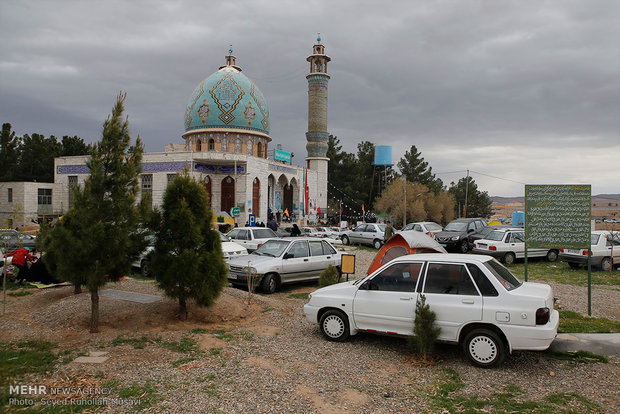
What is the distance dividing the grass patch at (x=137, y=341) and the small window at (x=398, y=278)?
11.8 feet

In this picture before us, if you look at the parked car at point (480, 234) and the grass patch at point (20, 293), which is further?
the parked car at point (480, 234)

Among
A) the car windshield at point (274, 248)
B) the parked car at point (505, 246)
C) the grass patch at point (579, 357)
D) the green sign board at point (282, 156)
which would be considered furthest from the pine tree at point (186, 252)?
the green sign board at point (282, 156)

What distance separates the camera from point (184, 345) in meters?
6.83

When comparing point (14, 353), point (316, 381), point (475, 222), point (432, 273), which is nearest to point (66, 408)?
point (14, 353)

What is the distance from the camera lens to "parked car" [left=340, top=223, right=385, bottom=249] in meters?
23.7

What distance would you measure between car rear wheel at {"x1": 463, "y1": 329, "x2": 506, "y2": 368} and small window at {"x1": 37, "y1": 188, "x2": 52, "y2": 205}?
1711 inches

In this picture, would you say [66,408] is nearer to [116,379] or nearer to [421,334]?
[116,379]

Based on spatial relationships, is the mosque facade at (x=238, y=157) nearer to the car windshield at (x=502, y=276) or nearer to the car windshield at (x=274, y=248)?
the car windshield at (x=274, y=248)

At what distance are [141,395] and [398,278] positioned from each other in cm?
390

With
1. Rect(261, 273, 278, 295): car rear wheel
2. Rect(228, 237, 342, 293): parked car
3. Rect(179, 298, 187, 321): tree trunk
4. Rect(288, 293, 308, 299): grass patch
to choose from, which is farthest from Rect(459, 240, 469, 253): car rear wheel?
Rect(179, 298, 187, 321): tree trunk

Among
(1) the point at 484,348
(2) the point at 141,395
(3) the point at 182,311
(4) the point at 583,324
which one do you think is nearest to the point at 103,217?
(3) the point at 182,311

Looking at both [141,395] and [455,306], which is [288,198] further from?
[141,395]

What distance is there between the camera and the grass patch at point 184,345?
21.9 ft

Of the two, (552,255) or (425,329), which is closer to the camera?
(425,329)
